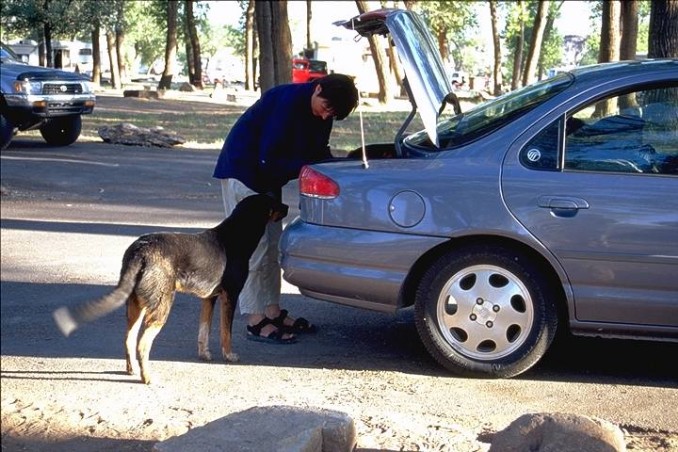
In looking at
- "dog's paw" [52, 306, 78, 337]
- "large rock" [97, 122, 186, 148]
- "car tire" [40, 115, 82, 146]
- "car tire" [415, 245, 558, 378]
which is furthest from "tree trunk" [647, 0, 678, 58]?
"large rock" [97, 122, 186, 148]

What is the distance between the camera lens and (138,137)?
19156 mm

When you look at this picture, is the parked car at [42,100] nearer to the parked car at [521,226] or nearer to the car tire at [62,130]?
the car tire at [62,130]

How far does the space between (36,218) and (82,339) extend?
4.96m

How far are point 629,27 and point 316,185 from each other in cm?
1211

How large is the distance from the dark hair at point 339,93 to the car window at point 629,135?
4.30 ft

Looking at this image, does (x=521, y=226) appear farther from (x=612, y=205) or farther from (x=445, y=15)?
(x=445, y=15)

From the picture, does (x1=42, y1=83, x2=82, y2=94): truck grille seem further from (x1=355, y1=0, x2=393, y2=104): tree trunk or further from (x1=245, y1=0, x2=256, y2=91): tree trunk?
(x1=245, y1=0, x2=256, y2=91): tree trunk

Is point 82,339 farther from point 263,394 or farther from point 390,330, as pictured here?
point 390,330

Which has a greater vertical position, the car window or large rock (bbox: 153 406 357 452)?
the car window

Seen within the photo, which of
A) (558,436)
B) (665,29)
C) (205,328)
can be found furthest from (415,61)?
(665,29)

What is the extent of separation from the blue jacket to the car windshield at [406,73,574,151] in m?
0.61

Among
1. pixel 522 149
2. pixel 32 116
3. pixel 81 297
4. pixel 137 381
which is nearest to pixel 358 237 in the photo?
pixel 522 149

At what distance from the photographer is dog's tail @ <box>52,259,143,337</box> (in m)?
4.29

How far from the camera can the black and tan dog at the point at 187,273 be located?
5211mm
